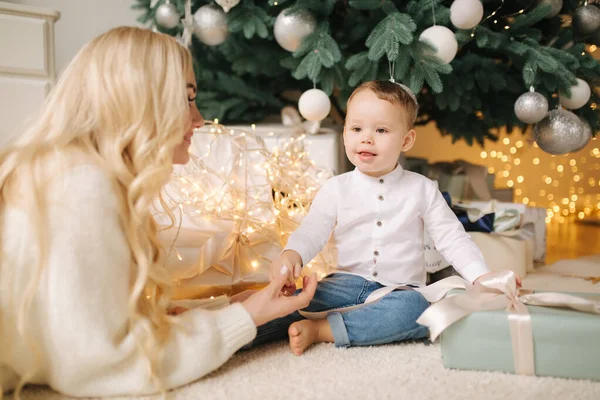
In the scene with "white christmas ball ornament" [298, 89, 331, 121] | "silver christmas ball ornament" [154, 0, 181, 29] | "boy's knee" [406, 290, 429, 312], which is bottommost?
"boy's knee" [406, 290, 429, 312]

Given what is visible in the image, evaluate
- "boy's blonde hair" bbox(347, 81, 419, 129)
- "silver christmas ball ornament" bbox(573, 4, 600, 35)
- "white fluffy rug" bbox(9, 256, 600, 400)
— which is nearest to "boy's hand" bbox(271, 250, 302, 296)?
"white fluffy rug" bbox(9, 256, 600, 400)

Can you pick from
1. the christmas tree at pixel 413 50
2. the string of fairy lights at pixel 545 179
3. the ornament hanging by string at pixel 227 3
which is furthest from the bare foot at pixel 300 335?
the string of fairy lights at pixel 545 179

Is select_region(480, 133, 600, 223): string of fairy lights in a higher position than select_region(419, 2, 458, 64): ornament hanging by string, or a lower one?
lower

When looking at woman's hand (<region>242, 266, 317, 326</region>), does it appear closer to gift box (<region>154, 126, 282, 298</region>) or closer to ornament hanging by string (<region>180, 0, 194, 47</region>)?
gift box (<region>154, 126, 282, 298</region>)

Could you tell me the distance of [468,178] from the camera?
2307mm

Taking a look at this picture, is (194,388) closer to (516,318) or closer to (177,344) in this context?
(177,344)

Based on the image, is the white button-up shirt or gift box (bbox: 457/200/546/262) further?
gift box (bbox: 457/200/546/262)

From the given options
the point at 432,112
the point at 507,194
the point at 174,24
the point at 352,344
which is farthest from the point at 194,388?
the point at 507,194

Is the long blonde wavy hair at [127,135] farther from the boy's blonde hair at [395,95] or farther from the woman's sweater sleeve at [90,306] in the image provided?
the boy's blonde hair at [395,95]

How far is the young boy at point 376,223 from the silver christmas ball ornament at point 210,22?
2.66 ft

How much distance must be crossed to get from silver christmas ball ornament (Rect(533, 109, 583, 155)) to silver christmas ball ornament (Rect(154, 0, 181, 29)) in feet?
4.07

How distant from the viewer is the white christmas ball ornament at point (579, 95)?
1.74 meters

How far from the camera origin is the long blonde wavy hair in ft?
2.74

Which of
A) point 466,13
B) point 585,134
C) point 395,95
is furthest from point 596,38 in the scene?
point 395,95
